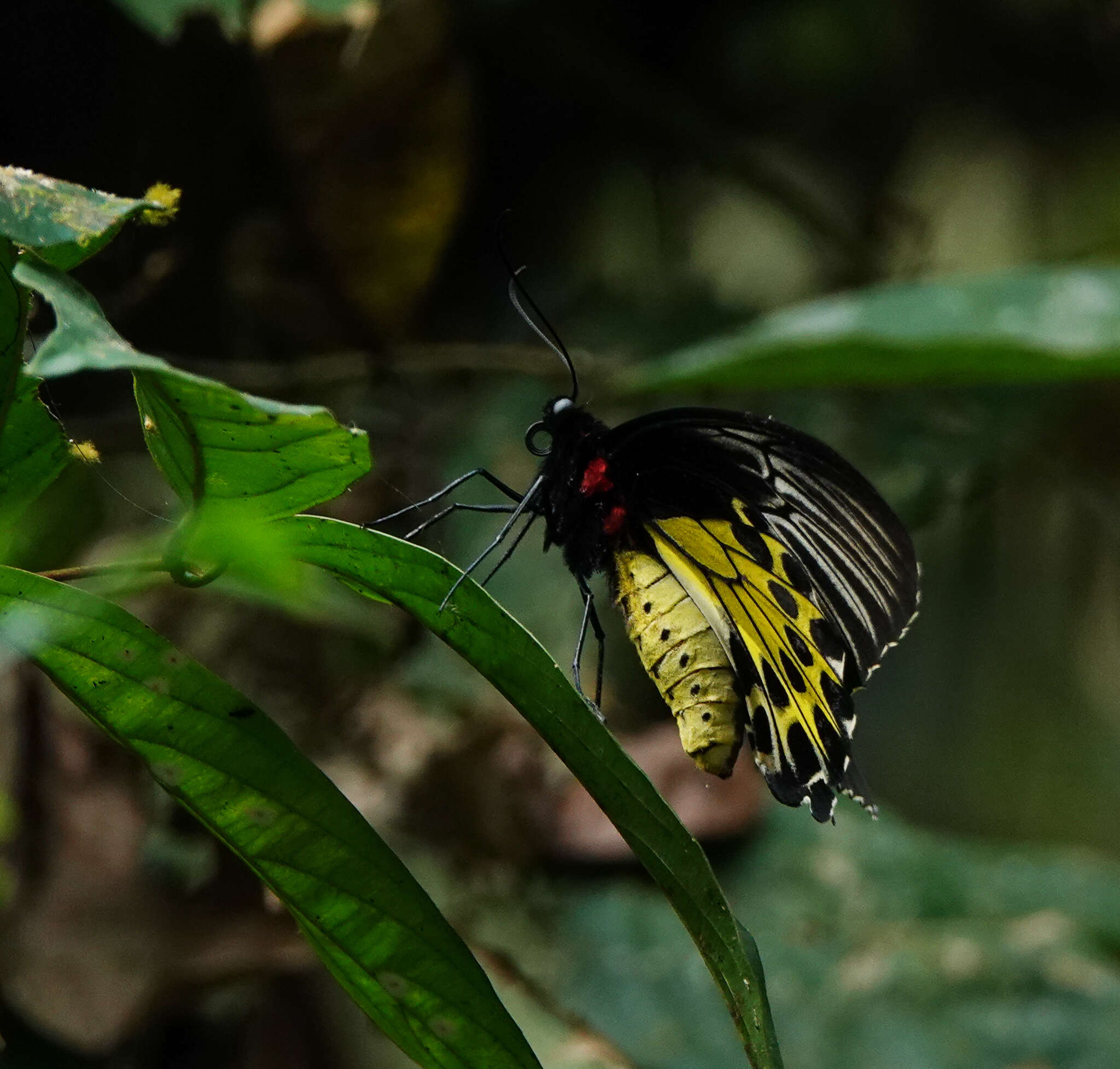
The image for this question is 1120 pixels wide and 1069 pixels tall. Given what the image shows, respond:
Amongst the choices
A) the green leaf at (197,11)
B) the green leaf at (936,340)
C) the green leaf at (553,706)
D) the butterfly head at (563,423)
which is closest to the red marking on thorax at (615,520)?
the butterfly head at (563,423)

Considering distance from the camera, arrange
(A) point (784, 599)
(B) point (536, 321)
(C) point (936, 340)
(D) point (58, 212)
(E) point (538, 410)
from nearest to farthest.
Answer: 1. (D) point (58, 212)
2. (A) point (784, 599)
3. (C) point (936, 340)
4. (E) point (538, 410)
5. (B) point (536, 321)

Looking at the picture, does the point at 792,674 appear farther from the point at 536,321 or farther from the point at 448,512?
the point at 536,321

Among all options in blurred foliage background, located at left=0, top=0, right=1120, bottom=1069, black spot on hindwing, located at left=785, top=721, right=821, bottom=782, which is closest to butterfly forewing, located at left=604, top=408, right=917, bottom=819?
black spot on hindwing, located at left=785, top=721, right=821, bottom=782

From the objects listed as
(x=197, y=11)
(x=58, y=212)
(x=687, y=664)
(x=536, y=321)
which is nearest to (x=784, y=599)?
(x=687, y=664)

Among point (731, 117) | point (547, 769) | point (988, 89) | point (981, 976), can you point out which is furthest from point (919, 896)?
point (988, 89)

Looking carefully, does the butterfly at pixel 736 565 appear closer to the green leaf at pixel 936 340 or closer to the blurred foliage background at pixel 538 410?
the green leaf at pixel 936 340
